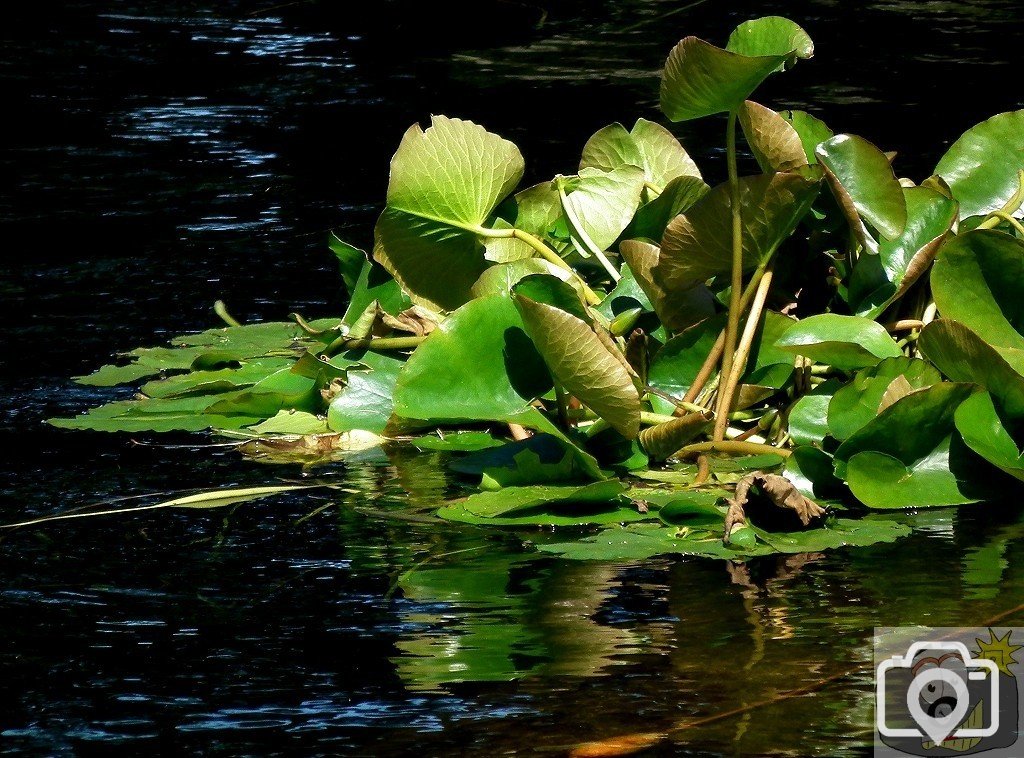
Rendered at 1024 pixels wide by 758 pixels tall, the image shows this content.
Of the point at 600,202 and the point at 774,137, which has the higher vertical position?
the point at 774,137

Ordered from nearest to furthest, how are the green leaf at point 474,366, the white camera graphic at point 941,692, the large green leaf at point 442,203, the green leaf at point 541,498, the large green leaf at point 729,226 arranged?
1. the white camera graphic at point 941,692
2. the green leaf at point 541,498
3. the large green leaf at point 729,226
4. the green leaf at point 474,366
5. the large green leaf at point 442,203

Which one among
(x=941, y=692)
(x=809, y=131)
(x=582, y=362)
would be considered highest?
(x=809, y=131)

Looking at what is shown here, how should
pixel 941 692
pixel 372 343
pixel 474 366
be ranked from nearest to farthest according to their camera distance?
pixel 941 692 → pixel 474 366 → pixel 372 343

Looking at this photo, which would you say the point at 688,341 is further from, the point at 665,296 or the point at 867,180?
the point at 867,180

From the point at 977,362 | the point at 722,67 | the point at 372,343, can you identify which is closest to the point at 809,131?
the point at 722,67

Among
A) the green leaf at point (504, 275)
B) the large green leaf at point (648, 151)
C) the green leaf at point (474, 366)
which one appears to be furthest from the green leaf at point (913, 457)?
the large green leaf at point (648, 151)

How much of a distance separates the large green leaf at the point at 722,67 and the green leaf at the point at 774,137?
9cm

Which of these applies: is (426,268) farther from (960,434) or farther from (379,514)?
(960,434)

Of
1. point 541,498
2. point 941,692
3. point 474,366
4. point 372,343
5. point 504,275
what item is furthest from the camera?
point 372,343

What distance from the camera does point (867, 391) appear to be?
1989 millimetres

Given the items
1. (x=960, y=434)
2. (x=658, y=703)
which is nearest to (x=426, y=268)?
(x=960, y=434)

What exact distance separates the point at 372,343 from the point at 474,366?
386 millimetres

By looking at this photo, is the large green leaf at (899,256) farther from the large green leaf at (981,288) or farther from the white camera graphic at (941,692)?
the white camera graphic at (941,692)

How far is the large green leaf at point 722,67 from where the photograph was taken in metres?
1.91
